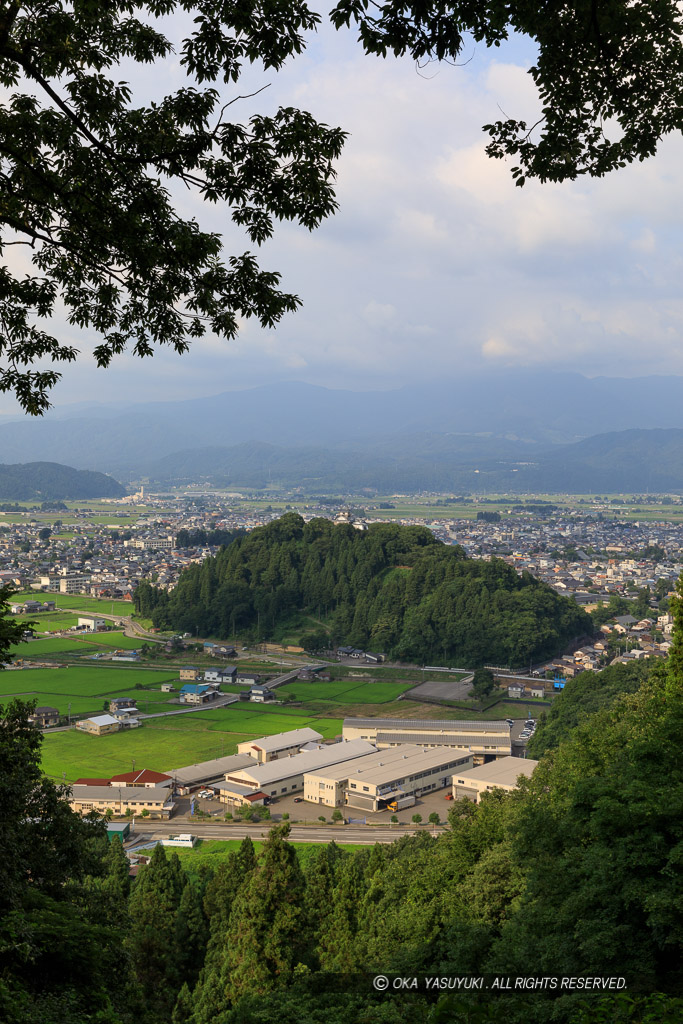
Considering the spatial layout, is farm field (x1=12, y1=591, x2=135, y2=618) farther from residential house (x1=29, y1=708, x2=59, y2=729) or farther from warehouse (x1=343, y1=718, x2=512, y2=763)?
warehouse (x1=343, y1=718, x2=512, y2=763)

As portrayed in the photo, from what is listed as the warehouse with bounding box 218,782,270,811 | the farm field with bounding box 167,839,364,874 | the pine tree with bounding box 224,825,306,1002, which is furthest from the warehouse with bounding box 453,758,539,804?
the pine tree with bounding box 224,825,306,1002

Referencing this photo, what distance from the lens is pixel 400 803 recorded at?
20.0 meters

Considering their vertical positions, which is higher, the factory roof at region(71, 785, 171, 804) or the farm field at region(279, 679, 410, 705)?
the factory roof at region(71, 785, 171, 804)

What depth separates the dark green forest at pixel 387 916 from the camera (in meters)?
4.52

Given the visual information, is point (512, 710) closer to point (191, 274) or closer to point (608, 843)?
point (608, 843)

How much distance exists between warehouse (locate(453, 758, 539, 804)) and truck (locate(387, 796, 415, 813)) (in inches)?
47.0

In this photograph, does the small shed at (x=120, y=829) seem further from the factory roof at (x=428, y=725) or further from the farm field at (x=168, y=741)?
the factory roof at (x=428, y=725)

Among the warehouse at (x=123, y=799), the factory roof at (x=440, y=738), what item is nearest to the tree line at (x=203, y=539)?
the factory roof at (x=440, y=738)

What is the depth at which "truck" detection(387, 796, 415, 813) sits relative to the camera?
1988cm

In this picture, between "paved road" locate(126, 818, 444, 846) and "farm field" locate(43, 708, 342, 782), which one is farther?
"farm field" locate(43, 708, 342, 782)

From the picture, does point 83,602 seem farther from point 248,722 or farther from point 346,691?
point 248,722

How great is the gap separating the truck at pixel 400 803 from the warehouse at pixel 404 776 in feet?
0.27

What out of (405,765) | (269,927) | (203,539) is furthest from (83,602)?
(269,927)

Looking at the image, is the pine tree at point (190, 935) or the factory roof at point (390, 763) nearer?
the pine tree at point (190, 935)
